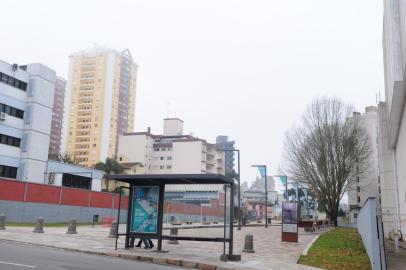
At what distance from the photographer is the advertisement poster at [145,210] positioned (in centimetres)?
1652

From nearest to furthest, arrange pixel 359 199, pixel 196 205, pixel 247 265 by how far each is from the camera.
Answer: pixel 247 265
pixel 196 205
pixel 359 199

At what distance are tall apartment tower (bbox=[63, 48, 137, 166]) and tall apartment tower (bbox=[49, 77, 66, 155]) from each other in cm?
1052

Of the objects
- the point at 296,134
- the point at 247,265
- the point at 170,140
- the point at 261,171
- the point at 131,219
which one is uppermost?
the point at 170,140

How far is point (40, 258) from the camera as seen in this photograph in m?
12.1

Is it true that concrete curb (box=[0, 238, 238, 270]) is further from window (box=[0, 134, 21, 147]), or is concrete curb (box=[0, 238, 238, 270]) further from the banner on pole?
window (box=[0, 134, 21, 147])

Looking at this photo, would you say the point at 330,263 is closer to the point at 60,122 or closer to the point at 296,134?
the point at 296,134

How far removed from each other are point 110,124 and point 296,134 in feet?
311

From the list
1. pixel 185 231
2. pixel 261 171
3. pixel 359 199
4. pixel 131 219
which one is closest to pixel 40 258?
pixel 131 219

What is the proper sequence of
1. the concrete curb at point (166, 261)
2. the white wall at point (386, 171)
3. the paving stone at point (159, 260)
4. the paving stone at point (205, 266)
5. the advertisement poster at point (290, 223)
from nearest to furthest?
the paving stone at point (205, 266) → the concrete curb at point (166, 261) → the paving stone at point (159, 260) → the advertisement poster at point (290, 223) → the white wall at point (386, 171)

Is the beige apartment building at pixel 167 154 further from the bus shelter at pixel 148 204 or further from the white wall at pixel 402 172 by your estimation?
the bus shelter at pixel 148 204

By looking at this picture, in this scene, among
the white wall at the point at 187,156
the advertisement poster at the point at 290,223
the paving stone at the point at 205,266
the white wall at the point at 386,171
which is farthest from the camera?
the white wall at the point at 187,156

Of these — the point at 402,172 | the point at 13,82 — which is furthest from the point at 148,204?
the point at 13,82

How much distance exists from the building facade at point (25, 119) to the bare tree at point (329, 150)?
31265mm

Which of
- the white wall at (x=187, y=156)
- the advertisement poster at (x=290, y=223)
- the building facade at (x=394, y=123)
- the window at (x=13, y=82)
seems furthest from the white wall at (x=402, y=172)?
the white wall at (x=187, y=156)
